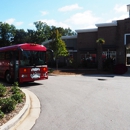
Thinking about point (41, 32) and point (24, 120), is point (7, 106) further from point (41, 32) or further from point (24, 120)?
point (41, 32)

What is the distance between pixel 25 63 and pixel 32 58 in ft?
2.07

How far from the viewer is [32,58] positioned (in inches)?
485

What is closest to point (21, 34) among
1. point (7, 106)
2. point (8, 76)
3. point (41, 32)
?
point (41, 32)

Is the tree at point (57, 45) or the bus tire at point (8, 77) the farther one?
the tree at point (57, 45)

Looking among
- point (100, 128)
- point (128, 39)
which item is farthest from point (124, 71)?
point (100, 128)

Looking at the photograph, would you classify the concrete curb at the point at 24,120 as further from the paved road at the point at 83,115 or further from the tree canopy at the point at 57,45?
the tree canopy at the point at 57,45

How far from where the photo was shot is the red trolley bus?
11.9 m

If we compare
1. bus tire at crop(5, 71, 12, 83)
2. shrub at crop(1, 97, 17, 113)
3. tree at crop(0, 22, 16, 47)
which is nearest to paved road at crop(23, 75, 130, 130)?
shrub at crop(1, 97, 17, 113)

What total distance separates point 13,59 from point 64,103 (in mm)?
6197

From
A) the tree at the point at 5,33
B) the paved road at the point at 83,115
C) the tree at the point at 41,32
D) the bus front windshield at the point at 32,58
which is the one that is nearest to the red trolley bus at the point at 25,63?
the bus front windshield at the point at 32,58

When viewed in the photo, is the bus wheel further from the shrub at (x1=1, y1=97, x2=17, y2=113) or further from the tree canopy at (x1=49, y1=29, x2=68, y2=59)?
the tree canopy at (x1=49, y1=29, x2=68, y2=59)

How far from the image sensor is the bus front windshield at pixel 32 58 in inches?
467

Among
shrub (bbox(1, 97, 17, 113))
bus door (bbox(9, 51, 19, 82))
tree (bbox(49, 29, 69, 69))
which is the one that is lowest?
shrub (bbox(1, 97, 17, 113))

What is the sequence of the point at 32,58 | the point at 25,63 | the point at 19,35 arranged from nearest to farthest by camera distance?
the point at 25,63
the point at 32,58
the point at 19,35
